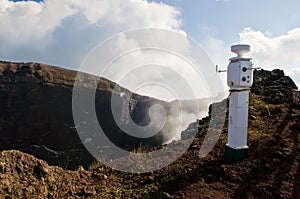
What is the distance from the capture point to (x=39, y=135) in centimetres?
8719

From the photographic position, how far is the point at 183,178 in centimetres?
478

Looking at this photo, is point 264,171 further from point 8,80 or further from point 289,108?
point 8,80

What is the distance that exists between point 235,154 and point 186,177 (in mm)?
1253

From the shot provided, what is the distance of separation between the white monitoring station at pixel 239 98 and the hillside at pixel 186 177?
0.26 m

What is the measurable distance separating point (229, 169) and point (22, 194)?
3.62 metres

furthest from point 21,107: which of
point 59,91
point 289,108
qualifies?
point 289,108

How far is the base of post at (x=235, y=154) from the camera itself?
5.32m

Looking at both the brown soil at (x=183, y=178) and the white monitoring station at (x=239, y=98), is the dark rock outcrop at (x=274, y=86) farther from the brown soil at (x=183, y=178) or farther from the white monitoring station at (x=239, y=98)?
the white monitoring station at (x=239, y=98)

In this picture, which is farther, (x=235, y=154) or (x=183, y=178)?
(x=235, y=154)

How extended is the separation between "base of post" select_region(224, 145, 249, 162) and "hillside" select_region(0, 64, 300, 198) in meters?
0.11

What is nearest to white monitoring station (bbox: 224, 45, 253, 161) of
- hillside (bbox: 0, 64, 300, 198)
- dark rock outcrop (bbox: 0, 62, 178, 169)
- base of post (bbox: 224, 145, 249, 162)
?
base of post (bbox: 224, 145, 249, 162)

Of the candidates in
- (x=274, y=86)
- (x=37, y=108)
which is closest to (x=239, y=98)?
(x=274, y=86)

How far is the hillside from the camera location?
4102mm

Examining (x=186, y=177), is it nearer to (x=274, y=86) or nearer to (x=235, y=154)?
(x=235, y=154)
